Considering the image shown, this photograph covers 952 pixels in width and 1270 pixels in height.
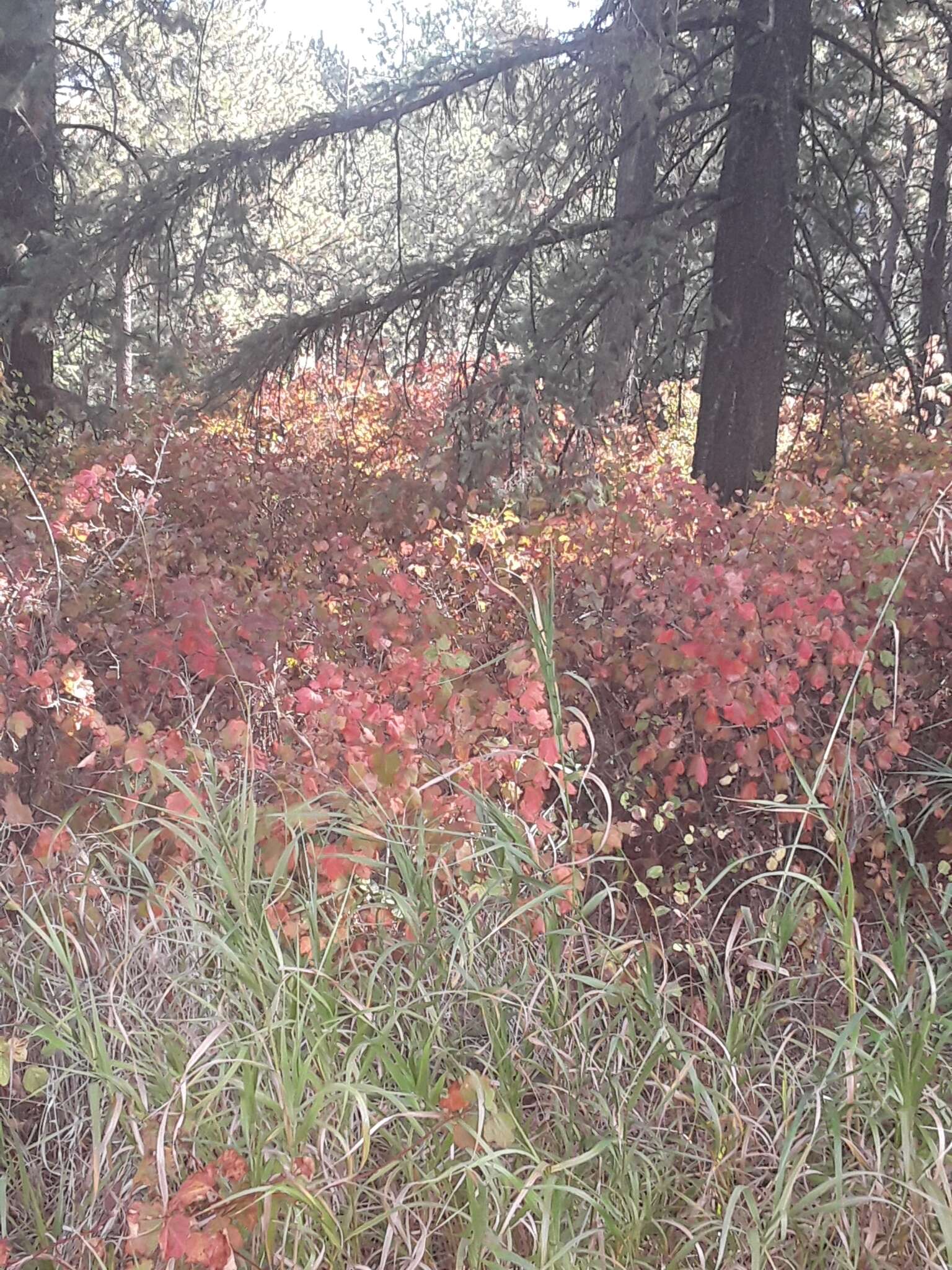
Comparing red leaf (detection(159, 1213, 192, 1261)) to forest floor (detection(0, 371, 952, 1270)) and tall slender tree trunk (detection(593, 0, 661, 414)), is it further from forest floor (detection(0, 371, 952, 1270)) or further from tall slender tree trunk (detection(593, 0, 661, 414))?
tall slender tree trunk (detection(593, 0, 661, 414))

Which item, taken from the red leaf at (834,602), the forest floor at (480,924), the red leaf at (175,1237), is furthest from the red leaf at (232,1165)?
the red leaf at (834,602)

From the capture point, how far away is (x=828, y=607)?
300 centimetres

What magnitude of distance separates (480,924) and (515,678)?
81 centimetres

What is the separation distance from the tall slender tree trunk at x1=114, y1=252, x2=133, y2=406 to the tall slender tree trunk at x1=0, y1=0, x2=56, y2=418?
541 mm

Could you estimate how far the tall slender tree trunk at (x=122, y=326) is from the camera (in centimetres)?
678

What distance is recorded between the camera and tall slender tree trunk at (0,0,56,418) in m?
8.59

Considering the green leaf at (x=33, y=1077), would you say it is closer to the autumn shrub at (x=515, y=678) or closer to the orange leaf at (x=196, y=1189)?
the orange leaf at (x=196, y=1189)

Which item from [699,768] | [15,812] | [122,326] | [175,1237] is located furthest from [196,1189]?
[122,326]

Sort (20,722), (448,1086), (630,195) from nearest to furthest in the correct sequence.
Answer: (448,1086), (20,722), (630,195)

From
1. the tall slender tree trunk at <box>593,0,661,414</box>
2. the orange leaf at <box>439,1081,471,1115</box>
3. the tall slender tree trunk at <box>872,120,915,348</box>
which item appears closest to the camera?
the orange leaf at <box>439,1081,471,1115</box>

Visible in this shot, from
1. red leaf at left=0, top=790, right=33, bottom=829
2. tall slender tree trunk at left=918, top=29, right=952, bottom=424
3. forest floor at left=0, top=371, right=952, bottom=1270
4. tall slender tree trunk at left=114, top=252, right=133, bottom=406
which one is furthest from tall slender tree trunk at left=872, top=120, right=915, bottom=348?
red leaf at left=0, top=790, right=33, bottom=829

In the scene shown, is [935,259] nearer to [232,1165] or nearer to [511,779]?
[511,779]

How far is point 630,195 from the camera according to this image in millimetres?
6836

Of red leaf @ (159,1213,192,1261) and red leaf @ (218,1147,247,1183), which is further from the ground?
→ red leaf @ (218,1147,247,1183)
